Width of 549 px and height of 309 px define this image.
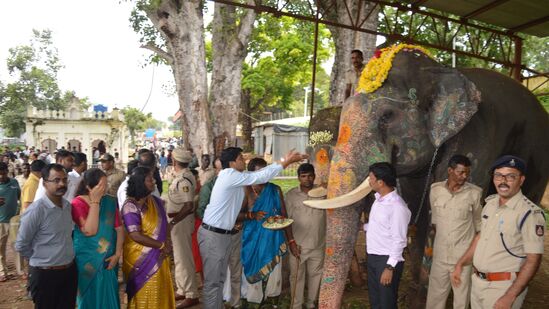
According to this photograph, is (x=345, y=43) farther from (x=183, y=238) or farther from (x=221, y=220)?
(x=221, y=220)

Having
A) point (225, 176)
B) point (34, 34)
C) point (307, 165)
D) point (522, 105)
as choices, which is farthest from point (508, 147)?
point (34, 34)

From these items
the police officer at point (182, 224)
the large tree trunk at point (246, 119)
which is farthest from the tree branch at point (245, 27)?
the large tree trunk at point (246, 119)

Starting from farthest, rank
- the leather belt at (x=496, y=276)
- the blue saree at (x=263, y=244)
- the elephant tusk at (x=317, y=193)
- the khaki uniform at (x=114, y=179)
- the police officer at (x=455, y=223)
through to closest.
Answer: the khaki uniform at (x=114, y=179) < the blue saree at (x=263, y=244) < the elephant tusk at (x=317, y=193) < the police officer at (x=455, y=223) < the leather belt at (x=496, y=276)

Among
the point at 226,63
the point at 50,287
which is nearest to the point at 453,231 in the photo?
the point at 50,287

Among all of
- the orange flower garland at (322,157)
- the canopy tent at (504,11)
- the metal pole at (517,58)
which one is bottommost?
the orange flower garland at (322,157)

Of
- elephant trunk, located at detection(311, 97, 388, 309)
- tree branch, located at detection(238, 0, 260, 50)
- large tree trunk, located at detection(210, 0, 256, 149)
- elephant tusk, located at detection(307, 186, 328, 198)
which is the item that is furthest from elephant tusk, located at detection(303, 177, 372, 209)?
tree branch, located at detection(238, 0, 260, 50)

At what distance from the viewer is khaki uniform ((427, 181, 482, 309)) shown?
366cm

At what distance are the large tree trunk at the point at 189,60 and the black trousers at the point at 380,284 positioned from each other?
661 cm

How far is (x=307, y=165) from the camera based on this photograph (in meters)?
4.37

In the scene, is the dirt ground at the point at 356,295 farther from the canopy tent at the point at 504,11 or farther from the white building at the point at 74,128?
the white building at the point at 74,128

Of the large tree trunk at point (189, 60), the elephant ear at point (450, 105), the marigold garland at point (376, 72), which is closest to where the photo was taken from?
the elephant ear at point (450, 105)

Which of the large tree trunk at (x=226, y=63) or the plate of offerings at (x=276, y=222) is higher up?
the large tree trunk at (x=226, y=63)

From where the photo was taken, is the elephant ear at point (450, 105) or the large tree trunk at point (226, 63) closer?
the elephant ear at point (450, 105)

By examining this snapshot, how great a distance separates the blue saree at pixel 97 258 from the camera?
3.57m
